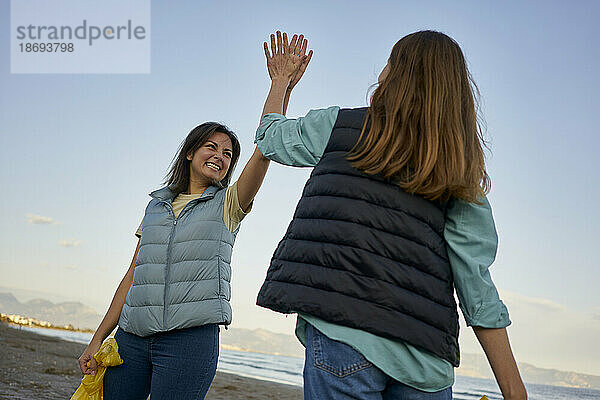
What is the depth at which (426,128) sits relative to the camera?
1.64 metres

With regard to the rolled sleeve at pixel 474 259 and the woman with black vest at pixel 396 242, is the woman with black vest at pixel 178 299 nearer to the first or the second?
the woman with black vest at pixel 396 242

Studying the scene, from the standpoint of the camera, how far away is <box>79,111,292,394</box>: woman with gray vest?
257 centimetres

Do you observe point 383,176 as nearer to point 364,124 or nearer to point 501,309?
point 364,124

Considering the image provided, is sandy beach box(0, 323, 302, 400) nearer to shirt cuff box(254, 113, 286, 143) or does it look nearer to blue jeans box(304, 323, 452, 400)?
shirt cuff box(254, 113, 286, 143)

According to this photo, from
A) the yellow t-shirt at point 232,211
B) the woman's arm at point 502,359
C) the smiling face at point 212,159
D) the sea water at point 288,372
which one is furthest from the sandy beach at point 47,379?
the sea water at point 288,372

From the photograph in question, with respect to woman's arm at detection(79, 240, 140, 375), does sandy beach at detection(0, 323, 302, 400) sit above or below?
below

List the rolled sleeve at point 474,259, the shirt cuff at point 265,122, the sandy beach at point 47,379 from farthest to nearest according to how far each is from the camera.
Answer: the sandy beach at point 47,379 → the shirt cuff at point 265,122 → the rolled sleeve at point 474,259

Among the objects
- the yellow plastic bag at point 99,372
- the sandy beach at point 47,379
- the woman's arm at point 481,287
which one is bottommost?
the sandy beach at point 47,379

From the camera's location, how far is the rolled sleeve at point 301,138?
1747mm

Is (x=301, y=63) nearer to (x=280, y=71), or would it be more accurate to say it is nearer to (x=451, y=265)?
(x=280, y=71)

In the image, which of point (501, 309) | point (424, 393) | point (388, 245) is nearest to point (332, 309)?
point (388, 245)

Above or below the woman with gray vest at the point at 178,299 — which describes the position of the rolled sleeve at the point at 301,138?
above

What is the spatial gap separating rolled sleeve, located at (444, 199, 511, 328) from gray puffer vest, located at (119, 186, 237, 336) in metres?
1.22

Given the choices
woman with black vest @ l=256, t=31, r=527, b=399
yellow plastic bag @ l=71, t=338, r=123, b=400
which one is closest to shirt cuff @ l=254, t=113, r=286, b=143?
woman with black vest @ l=256, t=31, r=527, b=399
